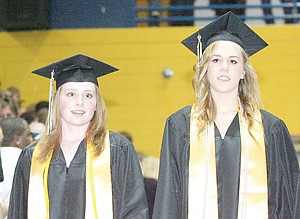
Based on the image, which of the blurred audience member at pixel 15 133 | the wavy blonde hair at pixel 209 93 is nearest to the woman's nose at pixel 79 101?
the wavy blonde hair at pixel 209 93

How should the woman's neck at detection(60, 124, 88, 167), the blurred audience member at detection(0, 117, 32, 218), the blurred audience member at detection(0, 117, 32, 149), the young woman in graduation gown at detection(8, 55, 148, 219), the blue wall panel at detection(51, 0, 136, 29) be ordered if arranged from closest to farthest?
the young woman in graduation gown at detection(8, 55, 148, 219) < the woman's neck at detection(60, 124, 88, 167) < the blurred audience member at detection(0, 117, 32, 218) < the blurred audience member at detection(0, 117, 32, 149) < the blue wall panel at detection(51, 0, 136, 29)

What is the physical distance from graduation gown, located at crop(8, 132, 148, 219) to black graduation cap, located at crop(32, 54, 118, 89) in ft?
1.17

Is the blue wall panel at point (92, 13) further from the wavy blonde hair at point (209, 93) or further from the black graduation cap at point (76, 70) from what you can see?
the wavy blonde hair at point (209, 93)

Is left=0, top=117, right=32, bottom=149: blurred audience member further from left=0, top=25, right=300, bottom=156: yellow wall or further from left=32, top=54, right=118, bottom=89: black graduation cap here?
left=0, top=25, right=300, bottom=156: yellow wall

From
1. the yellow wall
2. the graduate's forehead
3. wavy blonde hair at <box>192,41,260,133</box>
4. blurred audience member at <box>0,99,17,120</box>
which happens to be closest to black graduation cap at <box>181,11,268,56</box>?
wavy blonde hair at <box>192,41,260,133</box>

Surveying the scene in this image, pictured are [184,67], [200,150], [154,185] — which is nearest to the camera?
[200,150]

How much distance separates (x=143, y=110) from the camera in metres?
9.45

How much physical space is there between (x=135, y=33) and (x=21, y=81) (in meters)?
1.51

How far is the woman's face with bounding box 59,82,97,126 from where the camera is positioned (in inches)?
159

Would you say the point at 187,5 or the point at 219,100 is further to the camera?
the point at 187,5

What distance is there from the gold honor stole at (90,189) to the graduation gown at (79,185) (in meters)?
0.03

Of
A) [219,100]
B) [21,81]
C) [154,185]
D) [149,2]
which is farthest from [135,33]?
[219,100]

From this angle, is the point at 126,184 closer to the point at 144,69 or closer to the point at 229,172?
the point at 229,172

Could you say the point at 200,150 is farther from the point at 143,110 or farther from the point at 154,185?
the point at 143,110
